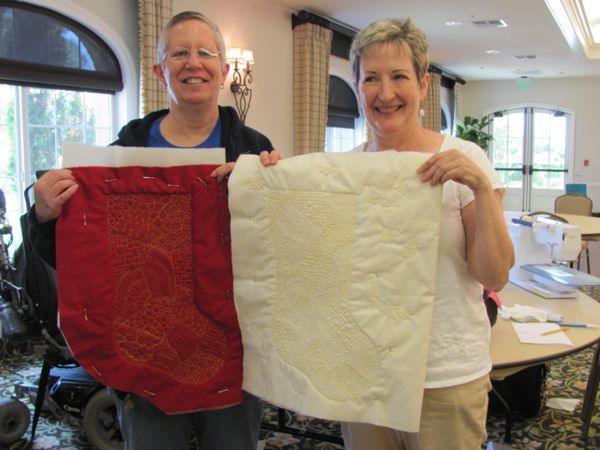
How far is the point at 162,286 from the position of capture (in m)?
1.30

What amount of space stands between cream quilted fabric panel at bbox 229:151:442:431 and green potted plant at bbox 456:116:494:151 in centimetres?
1150

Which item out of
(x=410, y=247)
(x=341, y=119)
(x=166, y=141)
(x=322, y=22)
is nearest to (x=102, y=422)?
(x=166, y=141)

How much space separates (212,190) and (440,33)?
7.63m

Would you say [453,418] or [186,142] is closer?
[453,418]

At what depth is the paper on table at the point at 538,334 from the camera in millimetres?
1991

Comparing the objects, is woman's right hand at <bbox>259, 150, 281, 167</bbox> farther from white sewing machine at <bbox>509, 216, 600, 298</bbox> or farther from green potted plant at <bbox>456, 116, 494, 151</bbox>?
green potted plant at <bbox>456, 116, 494, 151</bbox>

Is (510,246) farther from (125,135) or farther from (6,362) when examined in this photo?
(6,362)

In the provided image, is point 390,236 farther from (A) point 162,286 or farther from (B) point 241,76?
(B) point 241,76

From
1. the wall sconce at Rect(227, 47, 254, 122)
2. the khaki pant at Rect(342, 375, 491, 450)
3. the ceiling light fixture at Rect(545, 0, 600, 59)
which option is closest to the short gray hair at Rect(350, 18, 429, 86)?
the khaki pant at Rect(342, 375, 491, 450)

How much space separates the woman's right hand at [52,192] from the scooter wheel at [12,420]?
1.98m

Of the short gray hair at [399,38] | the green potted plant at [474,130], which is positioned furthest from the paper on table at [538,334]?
the green potted plant at [474,130]

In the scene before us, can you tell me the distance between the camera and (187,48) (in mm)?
1344

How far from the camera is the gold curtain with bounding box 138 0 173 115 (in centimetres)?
448

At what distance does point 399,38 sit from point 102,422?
2320 mm
